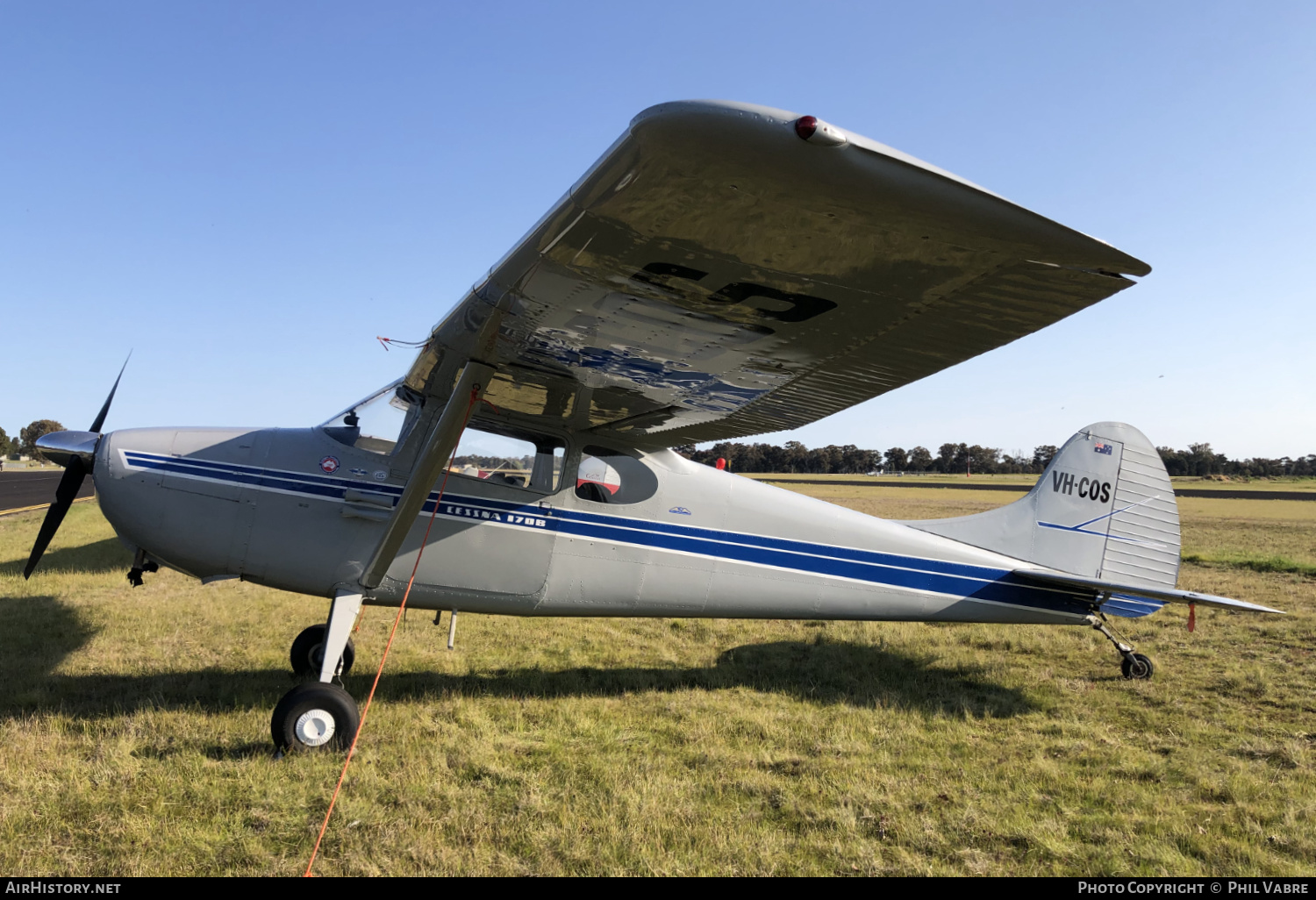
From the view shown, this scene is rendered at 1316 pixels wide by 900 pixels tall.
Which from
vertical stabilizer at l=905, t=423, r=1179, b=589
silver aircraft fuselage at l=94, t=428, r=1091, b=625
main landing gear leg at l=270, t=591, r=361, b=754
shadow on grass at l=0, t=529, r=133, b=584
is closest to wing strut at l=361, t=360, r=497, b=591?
silver aircraft fuselage at l=94, t=428, r=1091, b=625

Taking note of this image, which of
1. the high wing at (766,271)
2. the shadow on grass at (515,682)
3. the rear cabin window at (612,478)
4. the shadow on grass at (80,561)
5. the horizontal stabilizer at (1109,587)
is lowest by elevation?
the shadow on grass at (80,561)

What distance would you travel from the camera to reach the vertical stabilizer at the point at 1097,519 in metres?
6.43

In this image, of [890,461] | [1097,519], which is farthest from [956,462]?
[1097,519]

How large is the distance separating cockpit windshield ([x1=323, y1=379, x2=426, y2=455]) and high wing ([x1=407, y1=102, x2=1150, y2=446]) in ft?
2.93

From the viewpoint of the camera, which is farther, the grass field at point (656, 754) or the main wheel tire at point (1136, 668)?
the main wheel tire at point (1136, 668)

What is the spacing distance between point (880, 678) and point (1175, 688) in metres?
2.36

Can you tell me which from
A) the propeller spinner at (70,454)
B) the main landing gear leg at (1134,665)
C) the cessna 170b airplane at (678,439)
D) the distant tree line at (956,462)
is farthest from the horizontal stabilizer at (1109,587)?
the distant tree line at (956,462)

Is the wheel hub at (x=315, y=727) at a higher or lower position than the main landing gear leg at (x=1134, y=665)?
lower

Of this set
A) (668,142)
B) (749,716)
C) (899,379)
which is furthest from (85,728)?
(899,379)

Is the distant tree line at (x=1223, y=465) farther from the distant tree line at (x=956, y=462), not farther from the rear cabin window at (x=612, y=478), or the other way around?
the rear cabin window at (x=612, y=478)

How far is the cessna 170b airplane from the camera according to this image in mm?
2076

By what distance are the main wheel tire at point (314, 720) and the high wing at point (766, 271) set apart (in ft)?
6.79

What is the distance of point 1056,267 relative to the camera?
2.23 m

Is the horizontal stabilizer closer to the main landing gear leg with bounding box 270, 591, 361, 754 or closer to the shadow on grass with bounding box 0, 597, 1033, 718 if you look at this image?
the shadow on grass with bounding box 0, 597, 1033, 718
